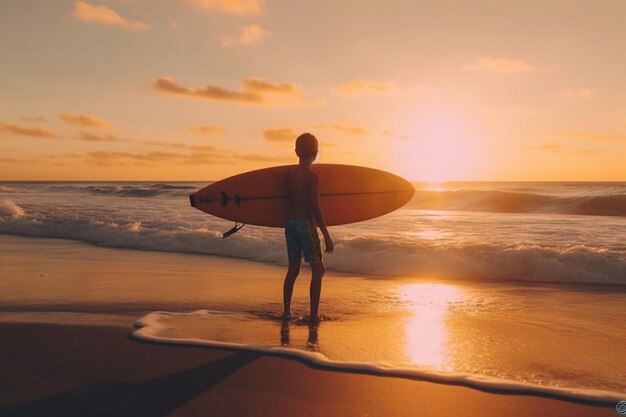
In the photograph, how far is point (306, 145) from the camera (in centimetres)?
506

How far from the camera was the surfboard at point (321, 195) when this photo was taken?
645 centimetres

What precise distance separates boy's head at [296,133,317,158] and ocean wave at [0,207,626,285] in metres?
4.01

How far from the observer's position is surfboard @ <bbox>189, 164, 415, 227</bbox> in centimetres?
645

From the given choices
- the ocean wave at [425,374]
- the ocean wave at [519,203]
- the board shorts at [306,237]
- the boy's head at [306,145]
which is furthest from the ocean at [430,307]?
the ocean wave at [519,203]

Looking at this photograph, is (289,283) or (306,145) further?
(289,283)

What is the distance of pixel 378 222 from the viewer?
16.0 m

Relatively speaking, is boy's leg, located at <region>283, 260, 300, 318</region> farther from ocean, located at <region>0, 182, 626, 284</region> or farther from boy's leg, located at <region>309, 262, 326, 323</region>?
ocean, located at <region>0, 182, 626, 284</region>

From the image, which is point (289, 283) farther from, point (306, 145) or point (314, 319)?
point (306, 145)

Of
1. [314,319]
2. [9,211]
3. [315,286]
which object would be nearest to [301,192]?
[315,286]

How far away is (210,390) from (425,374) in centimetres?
134

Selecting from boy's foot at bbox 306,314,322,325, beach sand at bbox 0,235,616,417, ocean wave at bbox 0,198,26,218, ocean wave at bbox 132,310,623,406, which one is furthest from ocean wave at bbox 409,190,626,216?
beach sand at bbox 0,235,616,417

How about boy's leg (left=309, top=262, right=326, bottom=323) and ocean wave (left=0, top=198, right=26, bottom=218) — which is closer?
boy's leg (left=309, top=262, right=326, bottom=323)

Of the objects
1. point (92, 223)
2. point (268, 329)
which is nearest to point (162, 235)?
point (92, 223)

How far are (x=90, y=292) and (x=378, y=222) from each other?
10.5 meters
